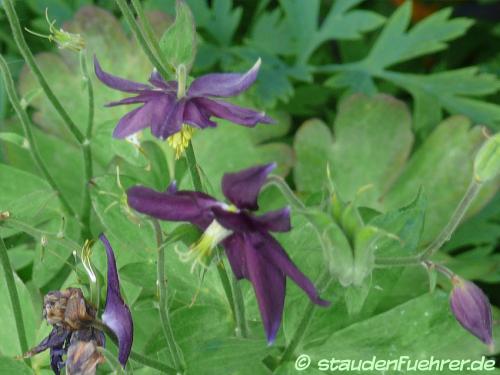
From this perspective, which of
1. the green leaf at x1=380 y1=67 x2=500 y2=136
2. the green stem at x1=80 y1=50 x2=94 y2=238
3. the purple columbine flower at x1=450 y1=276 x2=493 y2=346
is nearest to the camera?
the purple columbine flower at x1=450 y1=276 x2=493 y2=346

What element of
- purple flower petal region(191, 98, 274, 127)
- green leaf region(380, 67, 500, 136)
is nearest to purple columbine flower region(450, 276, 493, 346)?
purple flower petal region(191, 98, 274, 127)

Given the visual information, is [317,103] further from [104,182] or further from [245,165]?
[104,182]

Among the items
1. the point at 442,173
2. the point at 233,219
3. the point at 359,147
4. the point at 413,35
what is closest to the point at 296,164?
the point at 359,147

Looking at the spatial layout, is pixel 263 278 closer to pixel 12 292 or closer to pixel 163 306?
pixel 163 306

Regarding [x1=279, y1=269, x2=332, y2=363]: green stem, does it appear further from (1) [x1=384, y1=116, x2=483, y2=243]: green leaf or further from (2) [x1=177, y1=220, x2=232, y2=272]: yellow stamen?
(1) [x1=384, y1=116, x2=483, y2=243]: green leaf

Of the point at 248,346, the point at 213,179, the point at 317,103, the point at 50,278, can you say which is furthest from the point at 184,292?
the point at 317,103
